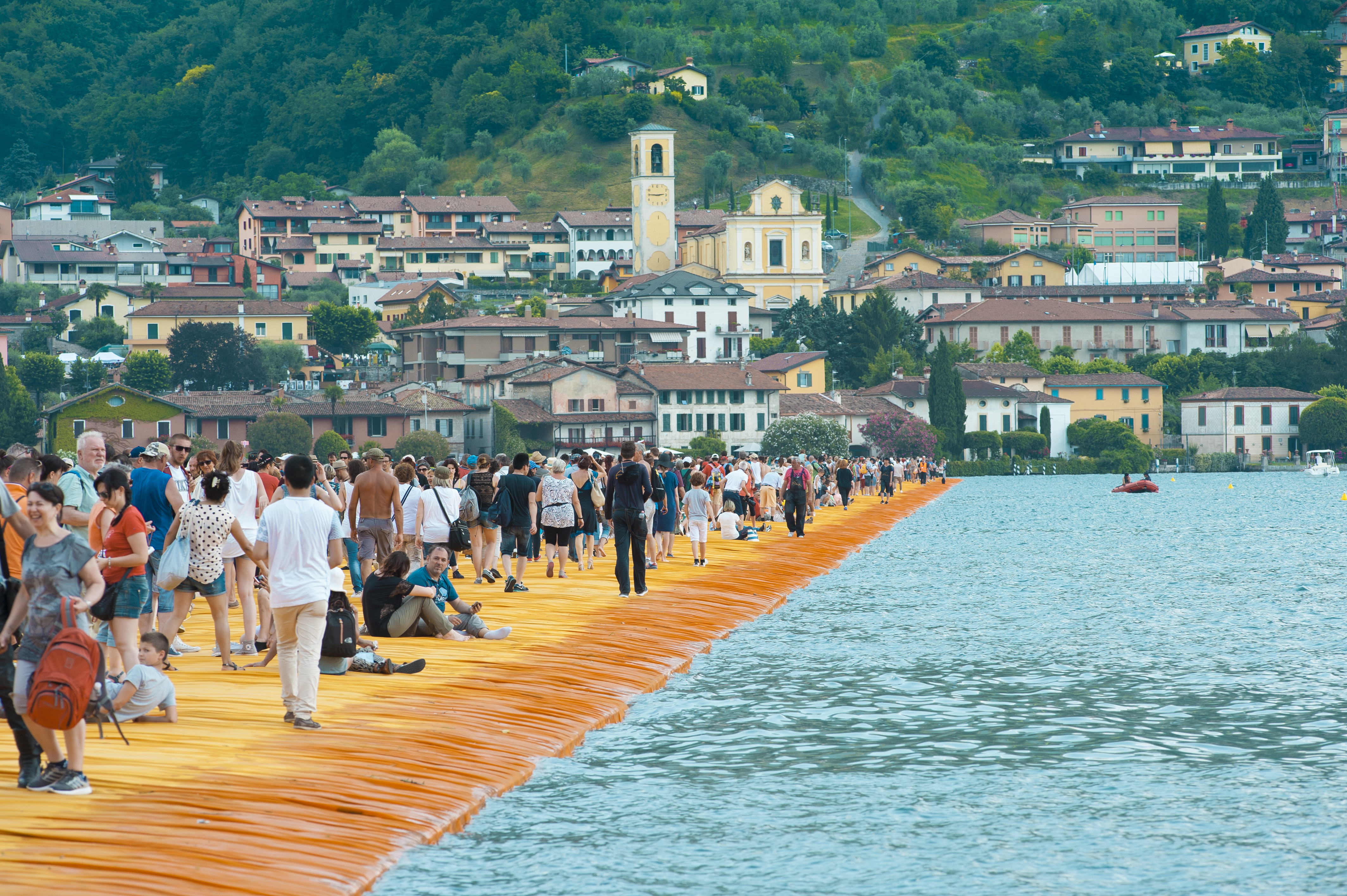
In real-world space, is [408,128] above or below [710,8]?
below

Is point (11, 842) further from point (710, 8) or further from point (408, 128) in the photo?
point (710, 8)

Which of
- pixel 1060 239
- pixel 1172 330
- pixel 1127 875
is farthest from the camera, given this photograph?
pixel 1060 239

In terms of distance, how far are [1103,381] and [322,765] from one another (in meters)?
103

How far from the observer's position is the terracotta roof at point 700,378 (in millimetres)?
92188

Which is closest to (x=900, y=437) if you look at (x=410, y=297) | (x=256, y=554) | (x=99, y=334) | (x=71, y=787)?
(x=410, y=297)

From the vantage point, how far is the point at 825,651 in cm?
2020

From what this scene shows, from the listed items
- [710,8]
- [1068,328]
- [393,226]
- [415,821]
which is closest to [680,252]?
[393,226]

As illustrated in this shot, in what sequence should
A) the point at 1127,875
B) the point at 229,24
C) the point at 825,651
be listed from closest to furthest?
the point at 1127,875 → the point at 825,651 → the point at 229,24

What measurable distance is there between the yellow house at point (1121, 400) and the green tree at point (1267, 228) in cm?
4838

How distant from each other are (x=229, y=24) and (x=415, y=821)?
201 meters

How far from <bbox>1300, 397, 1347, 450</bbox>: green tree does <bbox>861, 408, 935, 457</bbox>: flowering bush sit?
2501cm

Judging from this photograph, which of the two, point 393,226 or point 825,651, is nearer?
point 825,651

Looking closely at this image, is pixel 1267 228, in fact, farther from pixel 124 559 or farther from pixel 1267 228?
pixel 124 559

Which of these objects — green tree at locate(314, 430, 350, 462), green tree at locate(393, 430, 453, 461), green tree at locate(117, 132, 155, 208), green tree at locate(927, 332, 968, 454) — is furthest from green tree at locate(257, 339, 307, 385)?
green tree at locate(117, 132, 155, 208)
